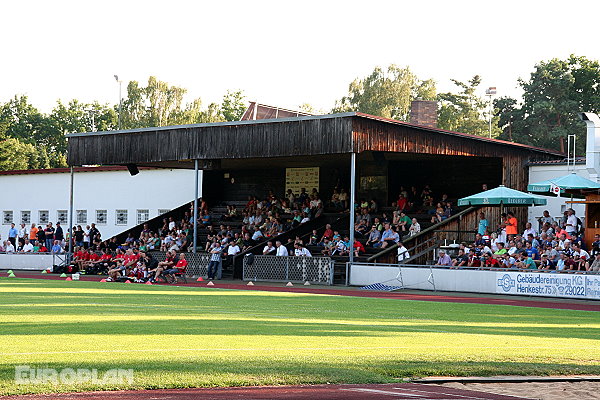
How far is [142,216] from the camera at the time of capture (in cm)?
5322

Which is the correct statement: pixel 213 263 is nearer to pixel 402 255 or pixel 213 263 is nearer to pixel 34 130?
pixel 402 255

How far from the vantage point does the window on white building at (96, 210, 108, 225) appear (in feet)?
179

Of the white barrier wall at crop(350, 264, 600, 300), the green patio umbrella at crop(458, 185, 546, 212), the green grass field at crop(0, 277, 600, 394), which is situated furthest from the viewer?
the green patio umbrella at crop(458, 185, 546, 212)

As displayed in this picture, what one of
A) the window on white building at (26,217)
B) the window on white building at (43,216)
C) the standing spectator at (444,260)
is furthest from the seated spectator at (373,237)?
the window on white building at (26,217)

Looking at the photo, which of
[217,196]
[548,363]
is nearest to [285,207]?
[217,196]

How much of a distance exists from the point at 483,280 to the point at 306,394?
839 inches

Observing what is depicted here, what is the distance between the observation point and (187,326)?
1557cm

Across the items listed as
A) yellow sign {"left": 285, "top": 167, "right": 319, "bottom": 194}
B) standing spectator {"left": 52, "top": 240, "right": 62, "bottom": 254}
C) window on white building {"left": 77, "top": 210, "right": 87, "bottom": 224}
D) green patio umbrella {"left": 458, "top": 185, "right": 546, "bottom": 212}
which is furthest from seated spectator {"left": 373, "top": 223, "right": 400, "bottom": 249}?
window on white building {"left": 77, "top": 210, "right": 87, "bottom": 224}

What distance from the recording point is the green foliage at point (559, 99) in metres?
76.9

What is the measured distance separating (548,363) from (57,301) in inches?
459

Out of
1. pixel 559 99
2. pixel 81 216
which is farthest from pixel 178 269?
pixel 559 99

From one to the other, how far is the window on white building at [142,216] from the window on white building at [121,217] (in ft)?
2.96

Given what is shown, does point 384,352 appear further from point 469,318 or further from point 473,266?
point 473,266

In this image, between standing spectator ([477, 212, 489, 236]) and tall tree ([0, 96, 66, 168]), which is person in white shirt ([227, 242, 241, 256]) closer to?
standing spectator ([477, 212, 489, 236])
